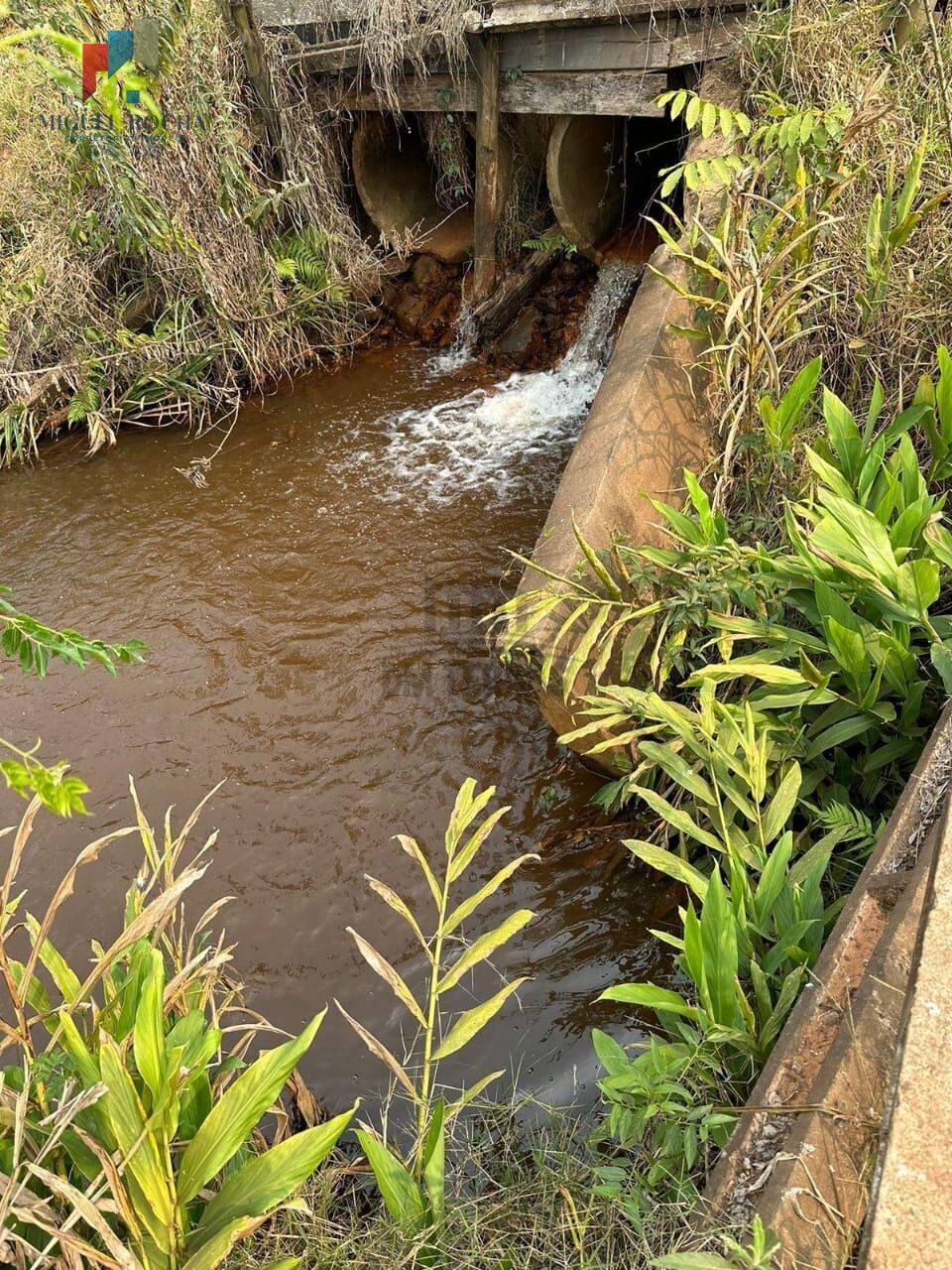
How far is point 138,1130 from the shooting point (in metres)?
1.58

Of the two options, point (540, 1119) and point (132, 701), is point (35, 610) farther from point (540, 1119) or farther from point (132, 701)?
point (540, 1119)

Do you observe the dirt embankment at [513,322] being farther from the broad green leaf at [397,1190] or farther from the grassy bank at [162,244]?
the broad green leaf at [397,1190]

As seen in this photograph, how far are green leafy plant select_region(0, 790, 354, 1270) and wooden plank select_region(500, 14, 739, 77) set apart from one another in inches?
182

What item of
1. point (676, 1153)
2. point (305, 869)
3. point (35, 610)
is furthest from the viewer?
point (35, 610)

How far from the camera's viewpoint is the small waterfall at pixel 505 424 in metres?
5.11

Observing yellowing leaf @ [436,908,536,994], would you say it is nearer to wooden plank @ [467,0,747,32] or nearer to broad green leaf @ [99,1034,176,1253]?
broad green leaf @ [99,1034,176,1253]

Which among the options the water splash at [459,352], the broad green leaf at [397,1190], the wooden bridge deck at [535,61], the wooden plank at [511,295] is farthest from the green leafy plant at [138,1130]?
the wooden plank at [511,295]

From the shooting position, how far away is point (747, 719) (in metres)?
2.39

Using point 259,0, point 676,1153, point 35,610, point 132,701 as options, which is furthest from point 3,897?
point 259,0

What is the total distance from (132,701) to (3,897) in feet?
7.52

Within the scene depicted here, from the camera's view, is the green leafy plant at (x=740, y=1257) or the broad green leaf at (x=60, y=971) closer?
the green leafy plant at (x=740, y=1257)

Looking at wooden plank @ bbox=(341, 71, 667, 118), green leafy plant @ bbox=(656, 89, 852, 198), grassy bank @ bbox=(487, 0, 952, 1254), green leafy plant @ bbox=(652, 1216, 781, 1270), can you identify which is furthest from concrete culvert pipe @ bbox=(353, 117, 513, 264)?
green leafy plant @ bbox=(652, 1216, 781, 1270)

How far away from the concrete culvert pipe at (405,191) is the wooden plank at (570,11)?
4.36 feet

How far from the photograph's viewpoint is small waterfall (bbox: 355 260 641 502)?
5.11 meters
